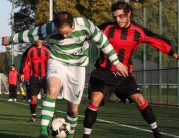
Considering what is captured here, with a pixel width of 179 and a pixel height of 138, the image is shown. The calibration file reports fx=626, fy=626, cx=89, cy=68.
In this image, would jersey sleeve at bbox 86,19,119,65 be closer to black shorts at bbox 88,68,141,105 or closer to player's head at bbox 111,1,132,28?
player's head at bbox 111,1,132,28

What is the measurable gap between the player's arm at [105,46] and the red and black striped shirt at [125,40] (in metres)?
0.61

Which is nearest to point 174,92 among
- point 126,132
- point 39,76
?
point 39,76

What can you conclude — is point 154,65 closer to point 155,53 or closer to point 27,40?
point 155,53

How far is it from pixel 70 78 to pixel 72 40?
62 centimetres

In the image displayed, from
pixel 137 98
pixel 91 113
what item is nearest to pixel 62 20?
pixel 91 113

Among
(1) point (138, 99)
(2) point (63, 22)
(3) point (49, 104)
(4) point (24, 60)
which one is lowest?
(4) point (24, 60)

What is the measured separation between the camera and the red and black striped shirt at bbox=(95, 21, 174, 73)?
31.7ft

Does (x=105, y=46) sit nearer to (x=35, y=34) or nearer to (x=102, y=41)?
(x=102, y=41)

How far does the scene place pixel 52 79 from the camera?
884cm

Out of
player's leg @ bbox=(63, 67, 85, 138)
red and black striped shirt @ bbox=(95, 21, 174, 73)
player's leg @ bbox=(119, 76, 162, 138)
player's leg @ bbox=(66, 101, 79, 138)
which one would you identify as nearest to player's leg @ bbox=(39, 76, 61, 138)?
player's leg @ bbox=(63, 67, 85, 138)

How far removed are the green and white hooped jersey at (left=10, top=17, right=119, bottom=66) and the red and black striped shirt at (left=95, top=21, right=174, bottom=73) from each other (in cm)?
59

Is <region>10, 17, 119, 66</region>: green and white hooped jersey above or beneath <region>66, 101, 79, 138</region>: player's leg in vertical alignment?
above

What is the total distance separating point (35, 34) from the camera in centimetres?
908

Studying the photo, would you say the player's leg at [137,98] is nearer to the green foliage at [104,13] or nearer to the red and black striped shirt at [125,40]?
the red and black striped shirt at [125,40]
